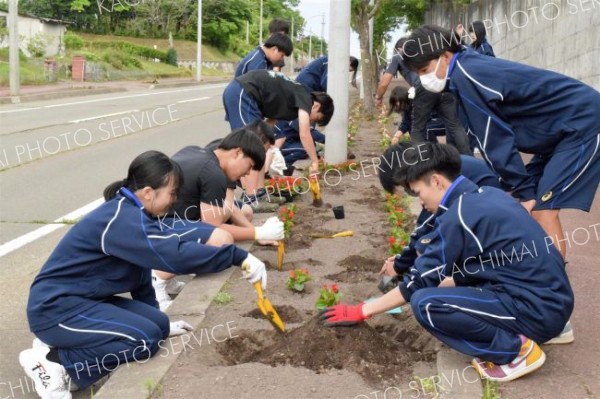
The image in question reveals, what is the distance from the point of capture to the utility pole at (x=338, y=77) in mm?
10180

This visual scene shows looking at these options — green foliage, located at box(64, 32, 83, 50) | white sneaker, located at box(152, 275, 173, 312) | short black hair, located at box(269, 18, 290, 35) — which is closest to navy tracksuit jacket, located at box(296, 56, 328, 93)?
short black hair, located at box(269, 18, 290, 35)

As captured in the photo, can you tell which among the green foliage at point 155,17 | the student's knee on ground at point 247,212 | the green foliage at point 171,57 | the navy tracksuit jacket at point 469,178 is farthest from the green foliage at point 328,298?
the green foliage at point 171,57

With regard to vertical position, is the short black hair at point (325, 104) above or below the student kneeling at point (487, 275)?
above

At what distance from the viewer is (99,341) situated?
149 inches

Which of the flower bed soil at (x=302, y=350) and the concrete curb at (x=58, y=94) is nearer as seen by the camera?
the flower bed soil at (x=302, y=350)

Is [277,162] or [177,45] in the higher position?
[177,45]

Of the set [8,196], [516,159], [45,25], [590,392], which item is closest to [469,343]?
[590,392]

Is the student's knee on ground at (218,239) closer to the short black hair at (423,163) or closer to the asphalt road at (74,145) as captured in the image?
the short black hair at (423,163)

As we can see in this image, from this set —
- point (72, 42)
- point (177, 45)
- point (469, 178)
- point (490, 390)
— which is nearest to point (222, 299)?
point (469, 178)

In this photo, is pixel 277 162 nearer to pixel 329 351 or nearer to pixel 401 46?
pixel 401 46

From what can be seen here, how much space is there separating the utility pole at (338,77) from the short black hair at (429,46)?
19.4 feet

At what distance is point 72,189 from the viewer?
8.91 metres

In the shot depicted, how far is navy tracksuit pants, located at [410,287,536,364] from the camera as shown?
346cm

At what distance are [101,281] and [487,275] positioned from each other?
1.97 metres
